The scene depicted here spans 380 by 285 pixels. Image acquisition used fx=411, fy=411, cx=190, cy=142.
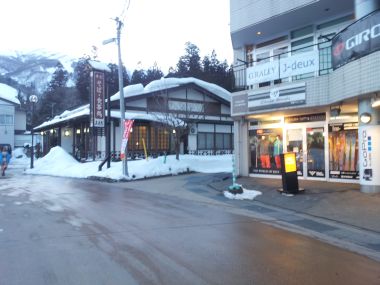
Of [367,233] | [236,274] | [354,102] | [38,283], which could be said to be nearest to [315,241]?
[367,233]

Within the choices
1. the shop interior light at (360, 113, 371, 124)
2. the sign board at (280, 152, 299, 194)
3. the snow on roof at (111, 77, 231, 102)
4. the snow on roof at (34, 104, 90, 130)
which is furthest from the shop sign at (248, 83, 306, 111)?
the snow on roof at (111, 77, 231, 102)

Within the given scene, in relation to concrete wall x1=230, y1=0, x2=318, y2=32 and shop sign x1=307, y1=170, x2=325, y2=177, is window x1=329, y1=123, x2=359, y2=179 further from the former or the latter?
concrete wall x1=230, y1=0, x2=318, y2=32

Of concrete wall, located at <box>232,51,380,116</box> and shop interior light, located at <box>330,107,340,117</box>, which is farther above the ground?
concrete wall, located at <box>232,51,380,116</box>

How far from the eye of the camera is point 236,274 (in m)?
5.68

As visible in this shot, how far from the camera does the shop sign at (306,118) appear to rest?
1680 cm

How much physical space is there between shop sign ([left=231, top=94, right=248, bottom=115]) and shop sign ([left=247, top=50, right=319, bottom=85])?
81 centimetres

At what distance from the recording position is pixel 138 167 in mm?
23469

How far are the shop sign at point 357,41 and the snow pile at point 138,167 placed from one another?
1228 centimetres

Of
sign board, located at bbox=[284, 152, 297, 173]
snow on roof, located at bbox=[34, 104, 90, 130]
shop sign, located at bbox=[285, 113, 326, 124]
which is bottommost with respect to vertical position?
sign board, located at bbox=[284, 152, 297, 173]

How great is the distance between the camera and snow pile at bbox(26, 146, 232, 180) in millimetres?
23203

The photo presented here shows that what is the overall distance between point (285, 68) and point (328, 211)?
290 inches

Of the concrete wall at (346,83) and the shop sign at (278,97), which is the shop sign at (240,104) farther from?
the concrete wall at (346,83)

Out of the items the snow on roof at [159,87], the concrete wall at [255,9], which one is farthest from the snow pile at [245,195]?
the snow on roof at [159,87]

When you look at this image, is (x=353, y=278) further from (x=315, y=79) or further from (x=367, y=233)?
(x=315, y=79)
